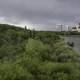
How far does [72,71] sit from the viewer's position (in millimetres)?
17219

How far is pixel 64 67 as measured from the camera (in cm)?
1769

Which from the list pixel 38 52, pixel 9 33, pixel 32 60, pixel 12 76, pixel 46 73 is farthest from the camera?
pixel 9 33

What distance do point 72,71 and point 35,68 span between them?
199 cm

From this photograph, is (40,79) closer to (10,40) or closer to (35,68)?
(35,68)

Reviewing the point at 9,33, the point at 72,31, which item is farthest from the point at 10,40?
the point at 72,31

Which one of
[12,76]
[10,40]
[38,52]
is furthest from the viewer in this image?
[10,40]

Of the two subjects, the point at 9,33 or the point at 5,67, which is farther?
the point at 9,33

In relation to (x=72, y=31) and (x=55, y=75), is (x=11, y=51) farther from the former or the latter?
(x=72, y=31)

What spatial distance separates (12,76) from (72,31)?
5679 centimetres

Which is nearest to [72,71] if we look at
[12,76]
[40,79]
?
[40,79]

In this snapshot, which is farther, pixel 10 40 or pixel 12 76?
pixel 10 40

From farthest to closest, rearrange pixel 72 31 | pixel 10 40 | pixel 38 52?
pixel 72 31 < pixel 10 40 < pixel 38 52

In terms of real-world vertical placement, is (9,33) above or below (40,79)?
above

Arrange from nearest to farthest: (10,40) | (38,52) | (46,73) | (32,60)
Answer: (46,73), (32,60), (38,52), (10,40)
